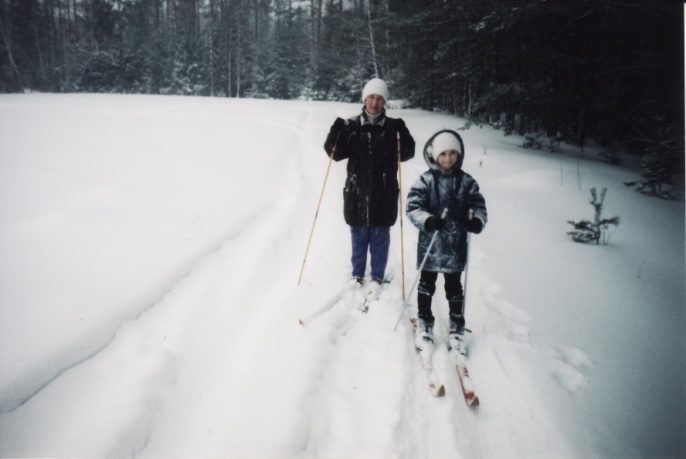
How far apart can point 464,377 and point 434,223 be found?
1.22 metres

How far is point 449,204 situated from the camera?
2.92 m

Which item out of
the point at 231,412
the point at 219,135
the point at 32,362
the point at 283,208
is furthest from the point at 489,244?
the point at 219,135

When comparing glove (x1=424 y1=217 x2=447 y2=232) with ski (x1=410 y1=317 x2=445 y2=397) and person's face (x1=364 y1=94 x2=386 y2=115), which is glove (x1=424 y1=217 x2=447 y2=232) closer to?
ski (x1=410 y1=317 x2=445 y2=397)

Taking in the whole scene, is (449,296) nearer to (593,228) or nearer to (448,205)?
(448,205)

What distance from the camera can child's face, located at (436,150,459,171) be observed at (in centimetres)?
284

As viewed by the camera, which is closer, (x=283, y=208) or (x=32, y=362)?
(x=32, y=362)

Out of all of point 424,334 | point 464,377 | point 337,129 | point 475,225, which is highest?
point 337,129

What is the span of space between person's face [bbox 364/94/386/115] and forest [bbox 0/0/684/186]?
4.68 meters

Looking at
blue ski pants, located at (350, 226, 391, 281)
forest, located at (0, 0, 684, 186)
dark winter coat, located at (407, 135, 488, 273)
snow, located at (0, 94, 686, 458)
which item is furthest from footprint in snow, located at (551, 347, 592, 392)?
forest, located at (0, 0, 684, 186)

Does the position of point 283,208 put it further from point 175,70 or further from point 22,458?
point 175,70

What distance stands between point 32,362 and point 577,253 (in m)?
5.65

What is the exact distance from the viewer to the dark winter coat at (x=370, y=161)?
345 cm

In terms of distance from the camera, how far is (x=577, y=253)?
4340 millimetres

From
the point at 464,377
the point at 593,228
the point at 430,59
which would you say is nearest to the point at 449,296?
the point at 464,377
